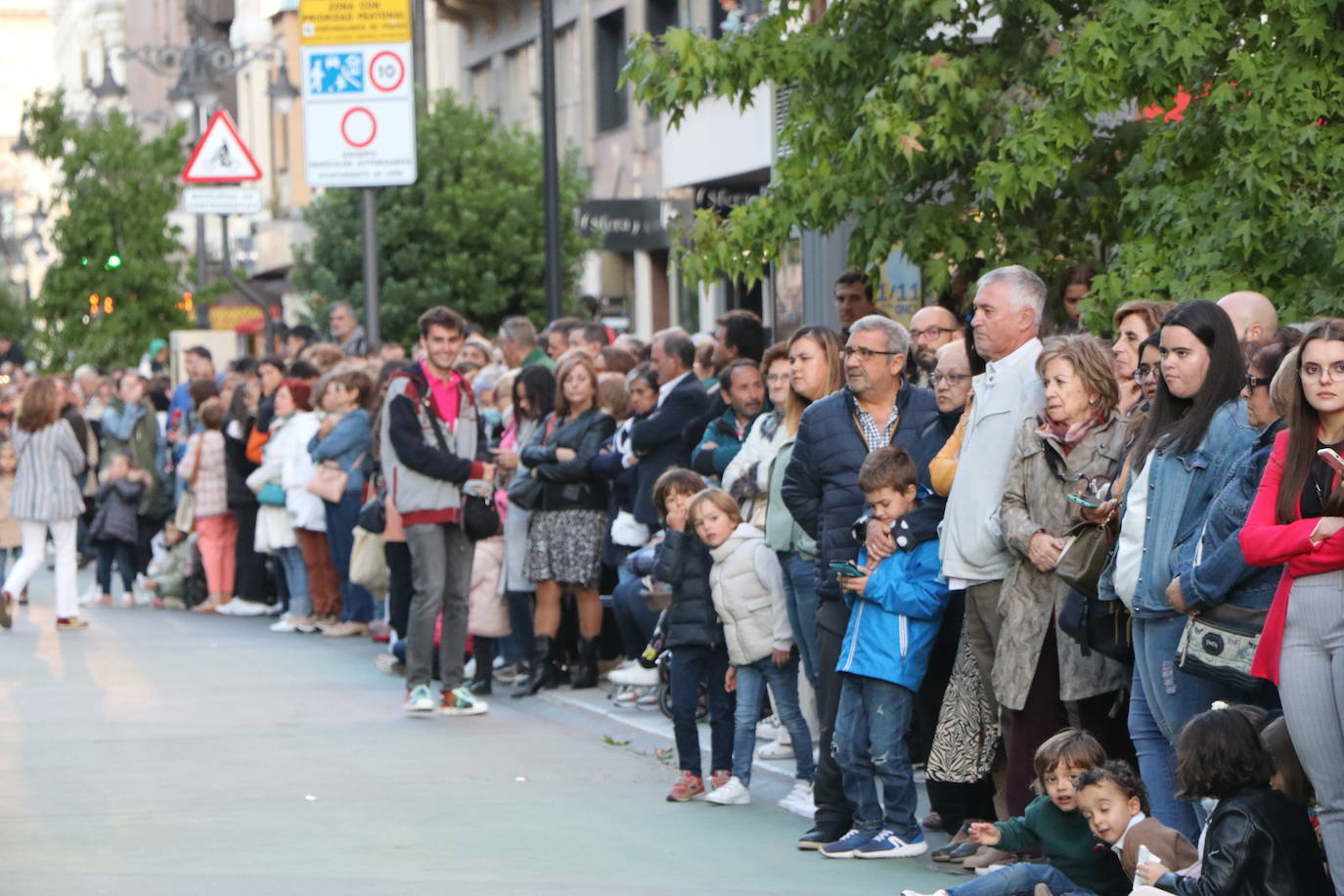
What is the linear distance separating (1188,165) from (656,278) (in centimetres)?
2254

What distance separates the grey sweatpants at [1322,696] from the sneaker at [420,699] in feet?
23.3

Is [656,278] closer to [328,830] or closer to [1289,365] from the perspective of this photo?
[328,830]

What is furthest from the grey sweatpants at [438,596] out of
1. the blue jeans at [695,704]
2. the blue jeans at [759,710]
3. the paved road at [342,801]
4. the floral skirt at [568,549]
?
the blue jeans at [759,710]

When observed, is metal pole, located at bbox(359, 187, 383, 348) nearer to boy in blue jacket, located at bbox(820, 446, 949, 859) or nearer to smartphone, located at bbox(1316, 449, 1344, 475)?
boy in blue jacket, located at bbox(820, 446, 949, 859)

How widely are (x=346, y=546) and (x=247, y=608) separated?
2.59 metres

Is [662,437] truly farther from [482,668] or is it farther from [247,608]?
[247,608]

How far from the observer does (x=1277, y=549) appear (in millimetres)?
6414

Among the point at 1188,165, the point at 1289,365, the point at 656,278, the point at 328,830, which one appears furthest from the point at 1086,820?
the point at 656,278

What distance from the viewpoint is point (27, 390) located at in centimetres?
1831

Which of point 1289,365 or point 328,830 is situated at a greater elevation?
point 1289,365

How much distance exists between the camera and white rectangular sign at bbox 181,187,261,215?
22.8 meters

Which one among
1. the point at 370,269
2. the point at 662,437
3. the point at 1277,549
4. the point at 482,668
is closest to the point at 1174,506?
the point at 1277,549

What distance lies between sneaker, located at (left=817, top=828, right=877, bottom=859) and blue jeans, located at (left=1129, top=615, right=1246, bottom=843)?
56.4 inches

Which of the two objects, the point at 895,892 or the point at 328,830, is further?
the point at 328,830
